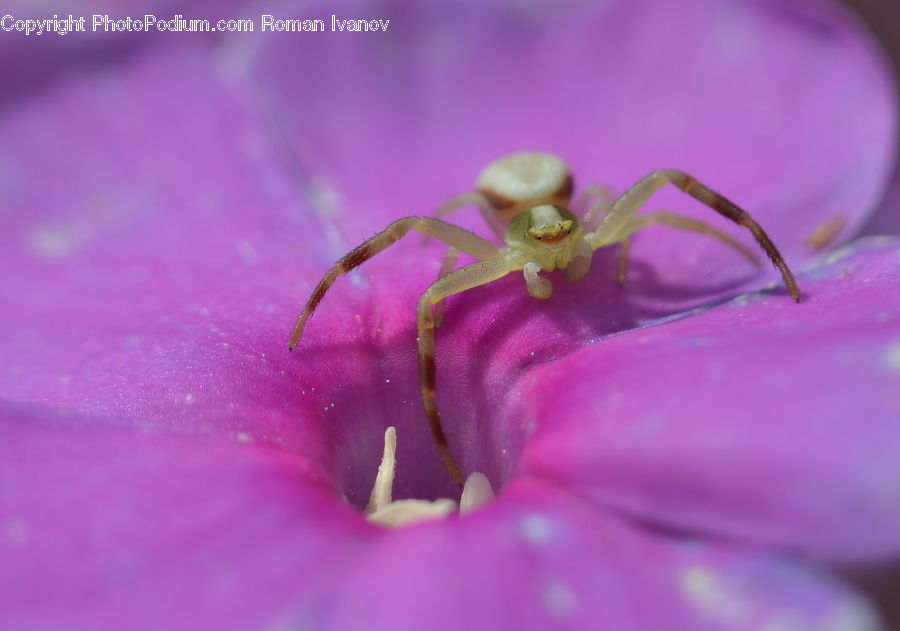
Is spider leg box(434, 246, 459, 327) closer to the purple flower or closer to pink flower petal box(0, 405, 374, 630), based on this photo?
the purple flower

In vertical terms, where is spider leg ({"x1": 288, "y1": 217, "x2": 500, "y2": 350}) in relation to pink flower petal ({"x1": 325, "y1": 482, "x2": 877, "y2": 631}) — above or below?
above

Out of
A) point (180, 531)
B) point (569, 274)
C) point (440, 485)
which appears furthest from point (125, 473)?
point (569, 274)

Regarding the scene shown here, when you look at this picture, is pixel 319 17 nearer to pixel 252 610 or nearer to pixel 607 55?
pixel 607 55

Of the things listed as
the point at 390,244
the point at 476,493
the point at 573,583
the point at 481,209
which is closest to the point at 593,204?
the point at 481,209

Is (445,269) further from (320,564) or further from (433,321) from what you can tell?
(320,564)

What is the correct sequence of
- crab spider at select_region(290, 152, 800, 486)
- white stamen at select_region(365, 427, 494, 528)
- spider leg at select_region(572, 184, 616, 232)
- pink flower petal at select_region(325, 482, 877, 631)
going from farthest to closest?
spider leg at select_region(572, 184, 616, 232) → crab spider at select_region(290, 152, 800, 486) → white stamen at select_region(365, 427, 494, 528) → pink flower petal at select_region(325, 482, 877, 631)

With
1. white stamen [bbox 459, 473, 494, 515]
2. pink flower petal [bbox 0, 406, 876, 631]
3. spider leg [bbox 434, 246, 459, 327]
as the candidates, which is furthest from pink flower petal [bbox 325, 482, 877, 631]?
spider leg [bbox 434, 246, 459, 327]
